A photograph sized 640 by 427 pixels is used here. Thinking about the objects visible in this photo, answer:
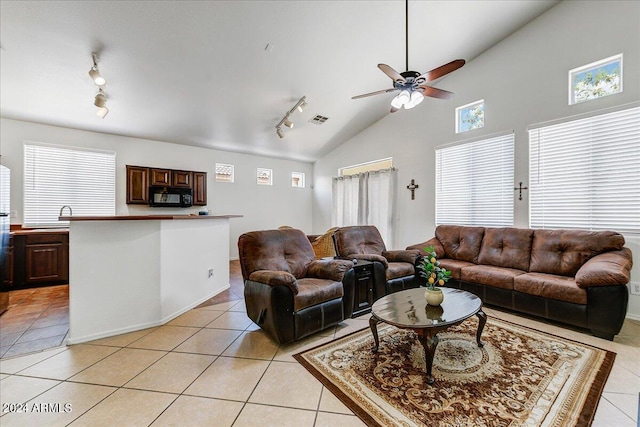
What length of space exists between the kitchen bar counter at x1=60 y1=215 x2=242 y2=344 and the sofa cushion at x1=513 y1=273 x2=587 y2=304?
4.01 meters

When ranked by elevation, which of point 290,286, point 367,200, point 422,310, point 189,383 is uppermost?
point 367,200

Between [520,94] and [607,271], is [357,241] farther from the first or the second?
[520,94]

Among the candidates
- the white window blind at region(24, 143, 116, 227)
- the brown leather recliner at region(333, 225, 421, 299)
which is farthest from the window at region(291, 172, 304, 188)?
the white window blind at region(24, 143, 116, 227)

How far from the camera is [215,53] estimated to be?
337 cm

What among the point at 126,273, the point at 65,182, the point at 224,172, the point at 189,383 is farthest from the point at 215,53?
the point at 65,182

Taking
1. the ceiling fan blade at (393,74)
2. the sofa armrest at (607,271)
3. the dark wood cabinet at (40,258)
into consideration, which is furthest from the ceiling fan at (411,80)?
the dark wood cabinet at (40,258)

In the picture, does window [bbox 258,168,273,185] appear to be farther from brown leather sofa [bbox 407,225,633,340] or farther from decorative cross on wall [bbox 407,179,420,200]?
brown leather sofa [bbox 407,225,633,340]

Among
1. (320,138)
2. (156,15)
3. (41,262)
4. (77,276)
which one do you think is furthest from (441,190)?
(41,262)

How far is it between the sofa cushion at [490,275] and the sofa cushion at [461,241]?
1.33ft

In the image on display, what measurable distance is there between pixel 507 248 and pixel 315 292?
292cm

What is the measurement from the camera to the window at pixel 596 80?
309 centimetres

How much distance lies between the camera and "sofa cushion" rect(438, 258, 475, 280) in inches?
140

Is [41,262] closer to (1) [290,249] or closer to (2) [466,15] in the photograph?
(1) [290,249]

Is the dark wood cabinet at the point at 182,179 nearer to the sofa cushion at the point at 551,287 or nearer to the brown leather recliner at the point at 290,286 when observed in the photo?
the brown leather recliner at the point at 290,286
